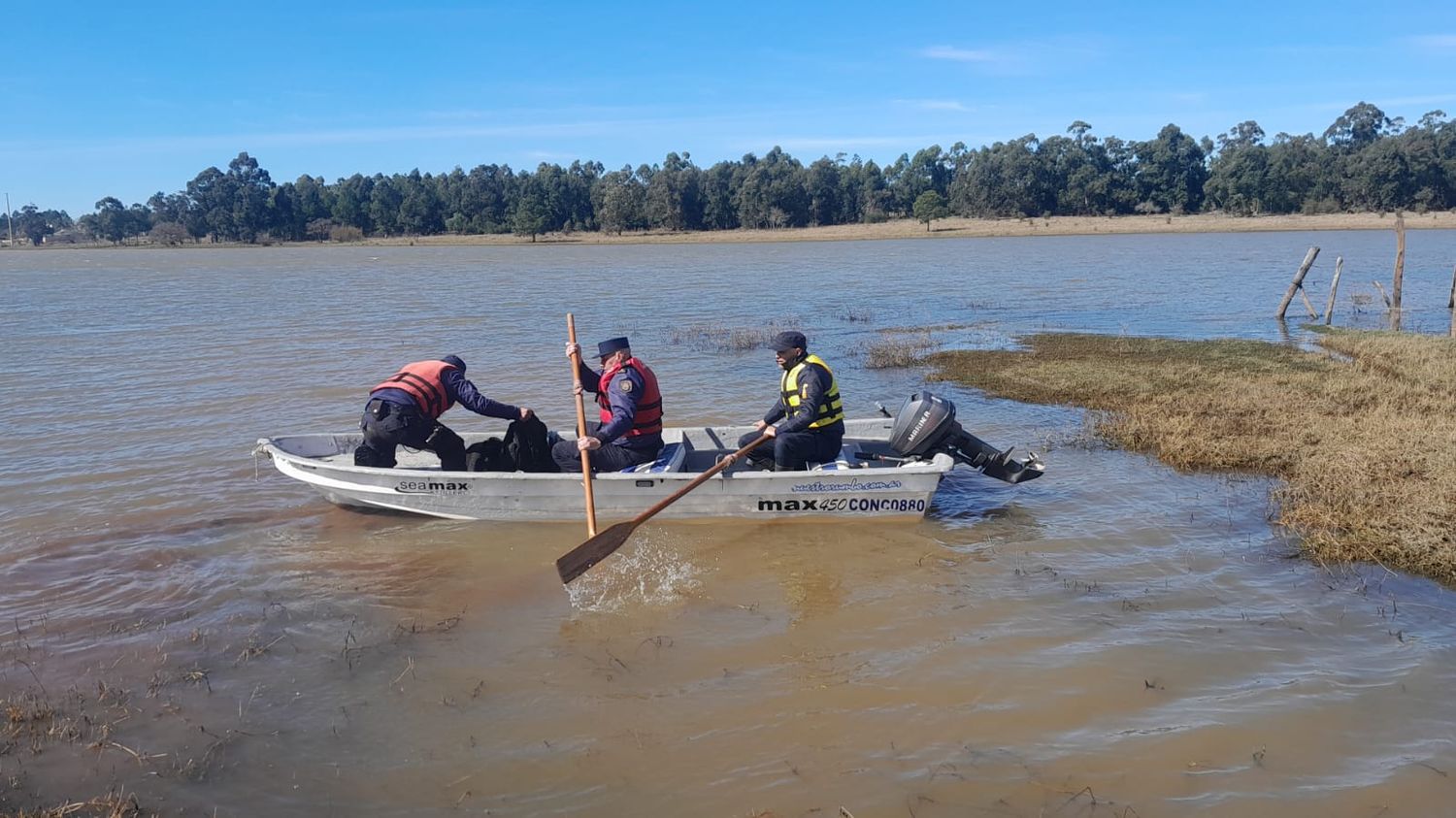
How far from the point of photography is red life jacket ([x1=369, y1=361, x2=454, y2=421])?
8641 millimetres

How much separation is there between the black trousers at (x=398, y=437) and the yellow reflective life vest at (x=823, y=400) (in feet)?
10.2

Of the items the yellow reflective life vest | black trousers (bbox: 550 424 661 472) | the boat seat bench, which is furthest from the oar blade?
the yellow reflective life vest

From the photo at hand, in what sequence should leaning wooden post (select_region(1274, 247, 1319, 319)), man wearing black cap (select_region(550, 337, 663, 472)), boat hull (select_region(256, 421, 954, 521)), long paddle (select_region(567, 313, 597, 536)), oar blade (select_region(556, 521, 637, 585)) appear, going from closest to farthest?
oar blade (select_region(556, 521, 637, 585)), long paddle (select_region(567, 313, 597, 536)), boat hull (select_region(256, 421, 954, 521)), man wearing black cap (select_region(550, 337, 663, 472)), leaning wooden post (select_region(1274, 247, 1319, 319))

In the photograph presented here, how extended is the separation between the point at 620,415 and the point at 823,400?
1.80m

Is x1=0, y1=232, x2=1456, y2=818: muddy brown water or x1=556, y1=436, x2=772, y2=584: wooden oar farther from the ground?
x1=556, y1=436, x2=772, y2=584: wooden oar

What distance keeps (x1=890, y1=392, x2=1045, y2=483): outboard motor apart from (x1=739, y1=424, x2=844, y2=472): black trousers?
2.13ft

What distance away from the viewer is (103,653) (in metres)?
6.37

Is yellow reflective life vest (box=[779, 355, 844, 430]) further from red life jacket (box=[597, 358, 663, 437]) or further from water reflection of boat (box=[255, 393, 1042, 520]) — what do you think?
red life jacket (box=[597, 358, 663, 437])

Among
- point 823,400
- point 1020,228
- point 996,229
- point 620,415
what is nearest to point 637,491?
point 620,415

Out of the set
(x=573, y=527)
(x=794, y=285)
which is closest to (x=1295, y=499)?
(x=573, y=527)

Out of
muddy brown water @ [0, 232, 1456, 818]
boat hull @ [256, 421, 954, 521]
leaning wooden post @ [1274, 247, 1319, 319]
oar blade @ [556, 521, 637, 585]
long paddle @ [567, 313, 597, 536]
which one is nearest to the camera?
muddy brown water @ [0, 232, 1456, 818]

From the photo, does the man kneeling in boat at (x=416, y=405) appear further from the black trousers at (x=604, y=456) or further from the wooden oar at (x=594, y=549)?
the wooden oar at (x=594, y=549)

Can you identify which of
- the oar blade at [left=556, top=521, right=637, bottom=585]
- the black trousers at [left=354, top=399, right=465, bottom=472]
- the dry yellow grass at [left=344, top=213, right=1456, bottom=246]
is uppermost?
the dry yellow grass at [left=344, top=213, right=1456, bottom=246]

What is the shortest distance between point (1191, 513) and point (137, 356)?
1997 cm
